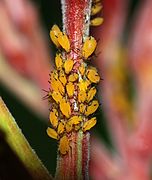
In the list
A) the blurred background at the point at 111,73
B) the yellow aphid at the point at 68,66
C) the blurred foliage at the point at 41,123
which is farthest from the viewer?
the blurred foliage at the point at 41,123

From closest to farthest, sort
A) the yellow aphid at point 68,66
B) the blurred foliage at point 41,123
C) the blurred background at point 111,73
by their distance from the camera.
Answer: the yellow aphid at point 68,66, the blurred background at point 111,73, the blurred foliage at point 41,123

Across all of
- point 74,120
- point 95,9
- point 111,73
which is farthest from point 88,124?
point 111,73

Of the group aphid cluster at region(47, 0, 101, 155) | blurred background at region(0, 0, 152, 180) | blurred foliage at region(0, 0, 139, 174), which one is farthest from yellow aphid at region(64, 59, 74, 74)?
blurred foliage at region(0, 0, 139, 174)

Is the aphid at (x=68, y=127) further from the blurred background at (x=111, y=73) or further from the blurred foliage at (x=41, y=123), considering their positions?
the blurred foliage at (x=41, y=123)

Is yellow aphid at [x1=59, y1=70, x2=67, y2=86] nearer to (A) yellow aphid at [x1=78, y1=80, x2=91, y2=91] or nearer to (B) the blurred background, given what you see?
(A) yellow aphid at [x1=78, y1=80, x2=91, y2=91]

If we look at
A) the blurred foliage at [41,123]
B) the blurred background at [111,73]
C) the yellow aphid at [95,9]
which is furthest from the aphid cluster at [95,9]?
the blurred foliage at [41,123]

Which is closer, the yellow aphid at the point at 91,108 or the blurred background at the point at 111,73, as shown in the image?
the yellow aphid at the point at 91,108

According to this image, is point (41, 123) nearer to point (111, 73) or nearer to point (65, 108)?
point (111, 73)

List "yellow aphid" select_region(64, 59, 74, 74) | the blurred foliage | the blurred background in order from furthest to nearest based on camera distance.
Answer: the blurred foliage → the blurred background → "yellow aphid" select_region(64, 59, 74, 74)
